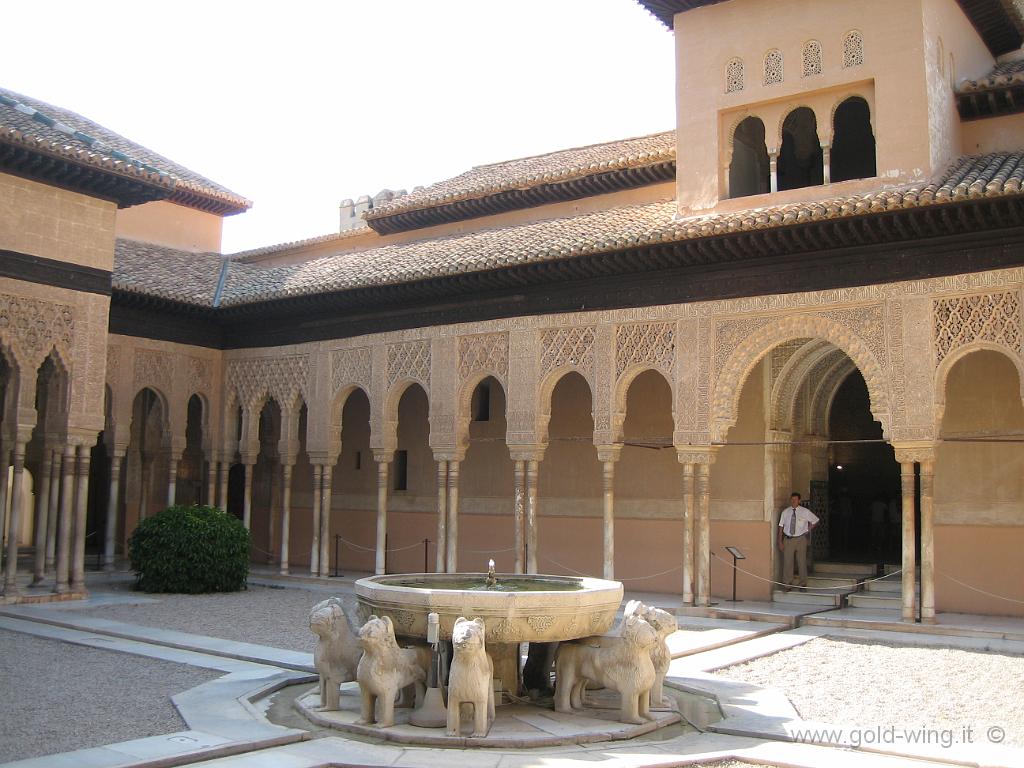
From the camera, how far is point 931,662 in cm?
1015

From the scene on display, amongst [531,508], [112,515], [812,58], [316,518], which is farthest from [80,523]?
[812,58]

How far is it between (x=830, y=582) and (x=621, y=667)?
358 inches

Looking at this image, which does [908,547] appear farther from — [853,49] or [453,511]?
[453,511]

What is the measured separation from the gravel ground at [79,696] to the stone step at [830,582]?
30.9ft

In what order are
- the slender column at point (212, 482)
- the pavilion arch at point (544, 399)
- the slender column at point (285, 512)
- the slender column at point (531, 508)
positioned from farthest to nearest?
the slender column at point (212, 482), the slender column at point (285, 512), the slender column at point (531, 508), the pavilion arch at point (544, 399)

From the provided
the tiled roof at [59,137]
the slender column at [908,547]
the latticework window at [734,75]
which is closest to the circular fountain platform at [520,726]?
→ the slender column at [908,547]

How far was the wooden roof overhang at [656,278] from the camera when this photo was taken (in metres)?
12.2

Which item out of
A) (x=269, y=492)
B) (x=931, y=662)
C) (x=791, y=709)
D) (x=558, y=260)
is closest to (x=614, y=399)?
(x=558, y=260)

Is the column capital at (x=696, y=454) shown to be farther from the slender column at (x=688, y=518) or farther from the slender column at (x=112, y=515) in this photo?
the slender column at (x=112, y=515)

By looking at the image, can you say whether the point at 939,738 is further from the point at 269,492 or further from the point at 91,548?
the point at 91,548

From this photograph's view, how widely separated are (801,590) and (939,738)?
791 centimetres

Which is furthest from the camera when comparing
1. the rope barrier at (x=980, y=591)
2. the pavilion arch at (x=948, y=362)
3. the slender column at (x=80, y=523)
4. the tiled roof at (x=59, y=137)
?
the slender column at (x=80, y=523)

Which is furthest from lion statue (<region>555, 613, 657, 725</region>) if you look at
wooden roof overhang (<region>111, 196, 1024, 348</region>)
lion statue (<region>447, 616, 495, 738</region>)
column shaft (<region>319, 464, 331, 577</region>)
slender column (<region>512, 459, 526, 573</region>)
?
column shaft (<region>319, 464, 331, 577</region>)

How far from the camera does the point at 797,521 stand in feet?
48.3
